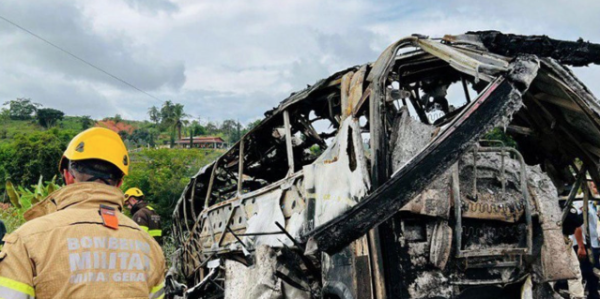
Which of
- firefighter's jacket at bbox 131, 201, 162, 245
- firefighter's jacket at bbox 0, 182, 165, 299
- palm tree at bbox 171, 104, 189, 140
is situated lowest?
firefighter's jacket at bbox 0, 182, 165, 299

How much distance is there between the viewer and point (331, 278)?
4.41m

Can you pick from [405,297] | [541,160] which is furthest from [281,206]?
[541,160]

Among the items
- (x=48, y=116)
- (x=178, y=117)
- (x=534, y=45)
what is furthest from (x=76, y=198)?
(x=48, y=116)

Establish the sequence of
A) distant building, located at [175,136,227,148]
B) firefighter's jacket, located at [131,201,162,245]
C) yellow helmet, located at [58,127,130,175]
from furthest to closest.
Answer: distant building, located at [175,136,227,148], firefighter's jacket, located at [131,201,162,245], yellow helmet, located at [58,127,130,175]

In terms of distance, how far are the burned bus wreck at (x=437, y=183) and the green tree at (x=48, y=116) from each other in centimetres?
9393

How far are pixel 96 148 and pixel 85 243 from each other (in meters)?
0.46

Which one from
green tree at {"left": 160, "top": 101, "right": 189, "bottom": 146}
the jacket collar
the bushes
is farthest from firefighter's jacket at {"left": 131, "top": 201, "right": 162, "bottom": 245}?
green tree at {"left": 160, "top": 101, "right": 189, "bottom": 146}

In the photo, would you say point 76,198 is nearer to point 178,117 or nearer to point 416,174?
point 416,174

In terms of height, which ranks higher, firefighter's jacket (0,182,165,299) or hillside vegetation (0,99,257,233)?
hillside vegetation (0,99,257,233)

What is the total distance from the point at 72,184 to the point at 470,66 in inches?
109

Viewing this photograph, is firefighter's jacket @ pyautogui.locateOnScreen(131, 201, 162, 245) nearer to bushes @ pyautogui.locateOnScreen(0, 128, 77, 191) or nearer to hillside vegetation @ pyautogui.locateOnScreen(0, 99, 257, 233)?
hillside vegetation @ pyautogui.locateOnScreen(0, 99, 257, 233)

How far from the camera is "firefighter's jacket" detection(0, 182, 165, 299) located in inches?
75.0

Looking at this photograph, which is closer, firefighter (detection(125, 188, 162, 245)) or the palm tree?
firefighter (detection(125, 188, 162, 245))

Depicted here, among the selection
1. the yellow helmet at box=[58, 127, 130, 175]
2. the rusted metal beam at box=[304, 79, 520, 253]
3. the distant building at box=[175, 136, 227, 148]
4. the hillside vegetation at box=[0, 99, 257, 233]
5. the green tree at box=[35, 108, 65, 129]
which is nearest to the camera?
the yellow helmet at box=[58, 127, 130, 175]
